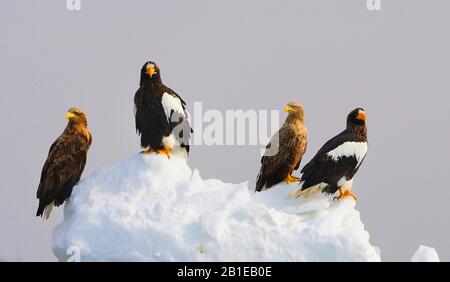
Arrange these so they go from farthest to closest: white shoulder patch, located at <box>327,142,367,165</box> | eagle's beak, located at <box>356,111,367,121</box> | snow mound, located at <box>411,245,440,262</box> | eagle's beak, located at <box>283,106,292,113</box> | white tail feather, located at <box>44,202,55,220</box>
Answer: eagle's beak, located at <box>283,106,292,113</box>, white tail feather, located at <box>44,202,55,220</box>, eagle's beak, located at <box>356,111,367,121</box>, white shoulder patch, located at <box>327,142,367,165</box>, snow mound, located at <box>411,245,440,262</box>

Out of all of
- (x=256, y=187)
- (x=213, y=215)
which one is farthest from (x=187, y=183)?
(x=256, y=187)

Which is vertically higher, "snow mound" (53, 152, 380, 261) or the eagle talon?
the eagle talon

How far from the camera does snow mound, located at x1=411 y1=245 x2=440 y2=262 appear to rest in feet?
42.7

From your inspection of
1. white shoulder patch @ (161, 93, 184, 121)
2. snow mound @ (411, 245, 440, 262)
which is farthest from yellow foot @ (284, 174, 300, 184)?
snow mound @ (411, 245, 440, 262)

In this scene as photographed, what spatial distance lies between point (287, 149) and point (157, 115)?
2.01 metres

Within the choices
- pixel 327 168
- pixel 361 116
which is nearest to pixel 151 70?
pixel 327 168

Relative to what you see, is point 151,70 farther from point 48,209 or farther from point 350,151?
point 350,151

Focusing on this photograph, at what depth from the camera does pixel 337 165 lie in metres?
13.7

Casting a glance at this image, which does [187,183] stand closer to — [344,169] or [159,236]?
[159,236]

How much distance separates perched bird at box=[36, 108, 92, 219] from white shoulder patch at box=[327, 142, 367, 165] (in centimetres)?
355

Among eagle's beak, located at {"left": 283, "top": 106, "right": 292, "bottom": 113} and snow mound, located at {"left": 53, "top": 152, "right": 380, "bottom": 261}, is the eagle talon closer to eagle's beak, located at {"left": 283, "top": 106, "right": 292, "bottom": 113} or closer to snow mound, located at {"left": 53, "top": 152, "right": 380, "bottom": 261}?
snow mound, located at {"left": 53, "top": 152, "right": 380, "bottom": 261}

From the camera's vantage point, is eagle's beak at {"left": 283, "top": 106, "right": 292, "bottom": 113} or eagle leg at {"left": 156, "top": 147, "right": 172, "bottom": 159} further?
eagle's beak at {"left": 283, "top": 106, "right": 292, "bottom": 113}

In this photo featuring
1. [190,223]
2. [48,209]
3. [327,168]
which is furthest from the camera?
[48,209]

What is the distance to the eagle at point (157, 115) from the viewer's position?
14.0m
